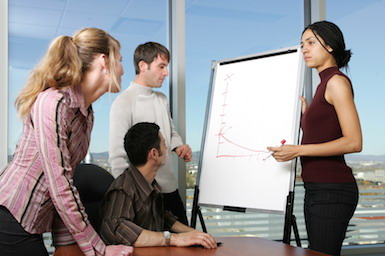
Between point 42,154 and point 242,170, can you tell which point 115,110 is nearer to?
point 242,170

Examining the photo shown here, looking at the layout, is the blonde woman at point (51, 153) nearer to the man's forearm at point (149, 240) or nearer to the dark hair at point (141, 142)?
the man's forearm at point (149, 240)

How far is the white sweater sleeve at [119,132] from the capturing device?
2.47 m

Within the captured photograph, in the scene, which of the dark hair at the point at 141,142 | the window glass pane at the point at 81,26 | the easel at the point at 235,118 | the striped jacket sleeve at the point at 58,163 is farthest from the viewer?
the window glass pane at the point at 81,26

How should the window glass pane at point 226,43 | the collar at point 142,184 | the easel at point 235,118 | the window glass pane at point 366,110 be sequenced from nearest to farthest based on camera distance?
the collar at point 142,184, the easel at point 235,118, the window glass pane at point 226,43, the window glass pane at point 366,110

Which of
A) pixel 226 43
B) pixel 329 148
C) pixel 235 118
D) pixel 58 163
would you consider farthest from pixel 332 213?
pixel 226 43

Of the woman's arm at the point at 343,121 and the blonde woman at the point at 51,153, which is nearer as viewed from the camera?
the blonde woman at the point at 51,153

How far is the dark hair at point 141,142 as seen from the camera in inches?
78.3

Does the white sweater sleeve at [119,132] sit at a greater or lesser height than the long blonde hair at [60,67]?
lesser

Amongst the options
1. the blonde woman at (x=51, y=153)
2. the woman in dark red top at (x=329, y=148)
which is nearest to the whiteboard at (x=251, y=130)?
the woman in dark red top at (x=329, y=148)

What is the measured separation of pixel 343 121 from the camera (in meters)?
1.92

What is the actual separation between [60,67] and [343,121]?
1193mm

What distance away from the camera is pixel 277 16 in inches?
139

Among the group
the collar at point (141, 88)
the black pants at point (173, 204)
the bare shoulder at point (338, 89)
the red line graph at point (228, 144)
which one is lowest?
the black pants at point (173, 204)

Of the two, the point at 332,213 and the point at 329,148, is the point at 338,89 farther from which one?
the point at 332,213
